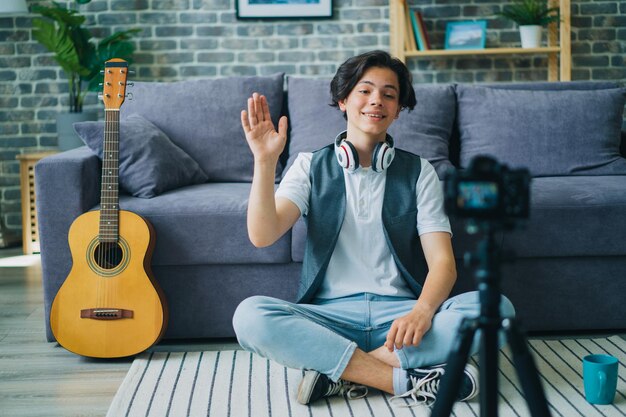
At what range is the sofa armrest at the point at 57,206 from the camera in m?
2.43

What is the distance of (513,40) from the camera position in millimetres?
4422

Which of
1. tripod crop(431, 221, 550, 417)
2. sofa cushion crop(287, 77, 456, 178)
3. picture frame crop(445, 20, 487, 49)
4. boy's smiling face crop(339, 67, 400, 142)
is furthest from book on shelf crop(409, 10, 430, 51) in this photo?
tripod crop(431, 221, 550, 417)

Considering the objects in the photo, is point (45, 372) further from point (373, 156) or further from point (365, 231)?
point (373, 156)

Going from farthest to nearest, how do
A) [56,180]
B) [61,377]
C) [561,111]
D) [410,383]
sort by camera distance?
[561,111], [56,180], [61,377], [410,383]

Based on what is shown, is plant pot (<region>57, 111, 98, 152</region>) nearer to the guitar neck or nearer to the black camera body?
the guitar neck

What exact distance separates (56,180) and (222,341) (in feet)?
2.44

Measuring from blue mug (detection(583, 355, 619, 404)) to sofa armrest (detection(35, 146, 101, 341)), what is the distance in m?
1.56

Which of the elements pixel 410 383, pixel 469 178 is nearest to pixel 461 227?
pixel 410 383

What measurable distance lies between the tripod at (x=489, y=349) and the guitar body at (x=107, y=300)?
1.38m

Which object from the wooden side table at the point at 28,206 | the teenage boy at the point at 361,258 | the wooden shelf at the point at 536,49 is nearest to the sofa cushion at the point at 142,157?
the teenage boy at the point at 361,258

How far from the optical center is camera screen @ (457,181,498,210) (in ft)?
3.41

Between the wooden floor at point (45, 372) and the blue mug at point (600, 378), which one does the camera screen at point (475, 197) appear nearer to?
the blue mug at point (600, 378)

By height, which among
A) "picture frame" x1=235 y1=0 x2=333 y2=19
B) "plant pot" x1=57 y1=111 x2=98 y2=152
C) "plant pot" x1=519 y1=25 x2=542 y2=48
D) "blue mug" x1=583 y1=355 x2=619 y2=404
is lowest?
"blue mug" x1=583 y1=355 x2=619 y2=404

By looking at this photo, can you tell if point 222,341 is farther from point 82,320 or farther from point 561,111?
point 561,111
